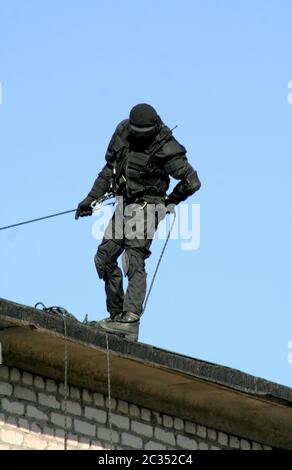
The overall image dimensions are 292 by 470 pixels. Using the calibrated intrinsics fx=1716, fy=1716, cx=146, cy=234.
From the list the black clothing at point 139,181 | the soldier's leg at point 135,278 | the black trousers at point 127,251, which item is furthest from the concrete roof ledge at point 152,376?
the black clothing at point 139,181

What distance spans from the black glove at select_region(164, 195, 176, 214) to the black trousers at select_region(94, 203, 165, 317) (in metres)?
0.09

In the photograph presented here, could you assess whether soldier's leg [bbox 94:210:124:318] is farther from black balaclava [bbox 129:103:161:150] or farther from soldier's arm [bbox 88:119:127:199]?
black balaclava [bbox 129:103:161:150]

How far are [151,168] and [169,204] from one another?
0.45m

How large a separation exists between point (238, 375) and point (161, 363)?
43.1 inches

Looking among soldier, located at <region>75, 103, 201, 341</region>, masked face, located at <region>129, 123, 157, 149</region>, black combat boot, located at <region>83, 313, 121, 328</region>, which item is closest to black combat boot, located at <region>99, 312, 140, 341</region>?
black combat boot, located at <region>83, 313, 121, 328</region>

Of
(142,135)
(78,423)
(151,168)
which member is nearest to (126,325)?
(78,423)

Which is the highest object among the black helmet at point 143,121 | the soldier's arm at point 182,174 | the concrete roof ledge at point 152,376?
the black helmet at point 143,121

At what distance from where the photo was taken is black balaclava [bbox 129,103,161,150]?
688 inches

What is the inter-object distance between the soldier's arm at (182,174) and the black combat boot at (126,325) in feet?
4.60

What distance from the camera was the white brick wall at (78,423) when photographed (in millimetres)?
16312

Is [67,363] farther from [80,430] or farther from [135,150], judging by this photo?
[135,150]

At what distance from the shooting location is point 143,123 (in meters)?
17.5

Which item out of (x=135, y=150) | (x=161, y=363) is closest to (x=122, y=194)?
(x=135, y=150)

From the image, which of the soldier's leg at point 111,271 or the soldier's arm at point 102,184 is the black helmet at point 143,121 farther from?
the soldier's leg at point 111,271
